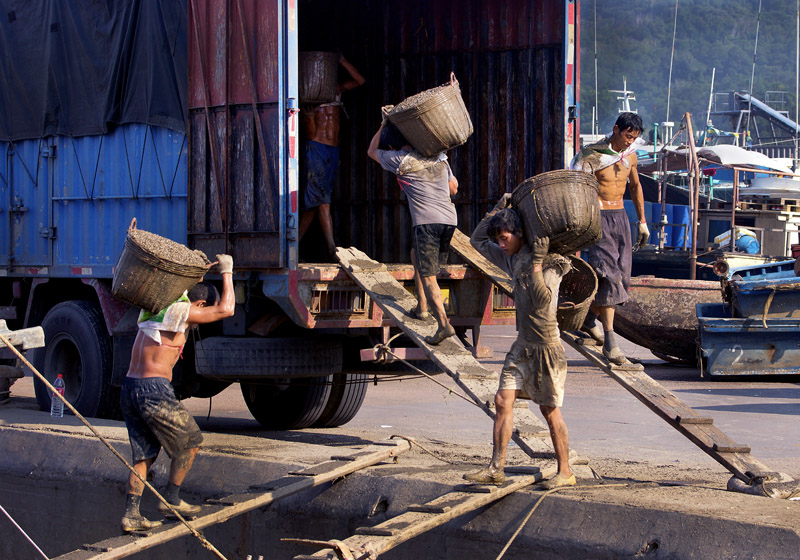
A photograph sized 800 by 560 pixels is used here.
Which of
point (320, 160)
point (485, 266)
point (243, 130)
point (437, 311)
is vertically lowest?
point (437, 311)

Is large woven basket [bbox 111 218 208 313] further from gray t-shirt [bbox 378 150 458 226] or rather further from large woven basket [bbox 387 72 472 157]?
large woven basket [bbox 387 72 472 157]

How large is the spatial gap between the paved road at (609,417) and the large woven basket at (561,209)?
7.65 ft

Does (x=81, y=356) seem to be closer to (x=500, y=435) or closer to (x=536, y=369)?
(x=500, y=435)

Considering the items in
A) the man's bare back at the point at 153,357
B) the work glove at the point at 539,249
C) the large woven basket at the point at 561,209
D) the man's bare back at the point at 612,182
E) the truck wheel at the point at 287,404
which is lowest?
the truck wheel at the point at 287,404

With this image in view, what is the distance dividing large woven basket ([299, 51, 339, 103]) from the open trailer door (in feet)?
4.90

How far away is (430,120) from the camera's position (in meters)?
7.32

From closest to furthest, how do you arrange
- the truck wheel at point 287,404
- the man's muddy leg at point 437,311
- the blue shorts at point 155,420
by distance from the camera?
the blue shorts at point 155,420 < the man's muddy leg at point 437,311 < the truck wheel at point 287,404

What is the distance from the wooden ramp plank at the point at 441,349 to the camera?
20.0 feet

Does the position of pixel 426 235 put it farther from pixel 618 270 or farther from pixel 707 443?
pixel 707 443

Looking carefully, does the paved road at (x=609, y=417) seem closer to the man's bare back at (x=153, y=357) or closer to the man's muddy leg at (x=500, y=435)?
the man's muddy leg at (x=500, y=435)

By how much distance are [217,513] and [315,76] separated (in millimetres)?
4957

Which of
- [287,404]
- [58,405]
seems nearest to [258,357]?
[287,404]

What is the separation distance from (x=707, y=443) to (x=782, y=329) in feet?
25.5

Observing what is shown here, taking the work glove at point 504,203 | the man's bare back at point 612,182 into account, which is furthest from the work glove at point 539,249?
the man's bare back at point 612,182
